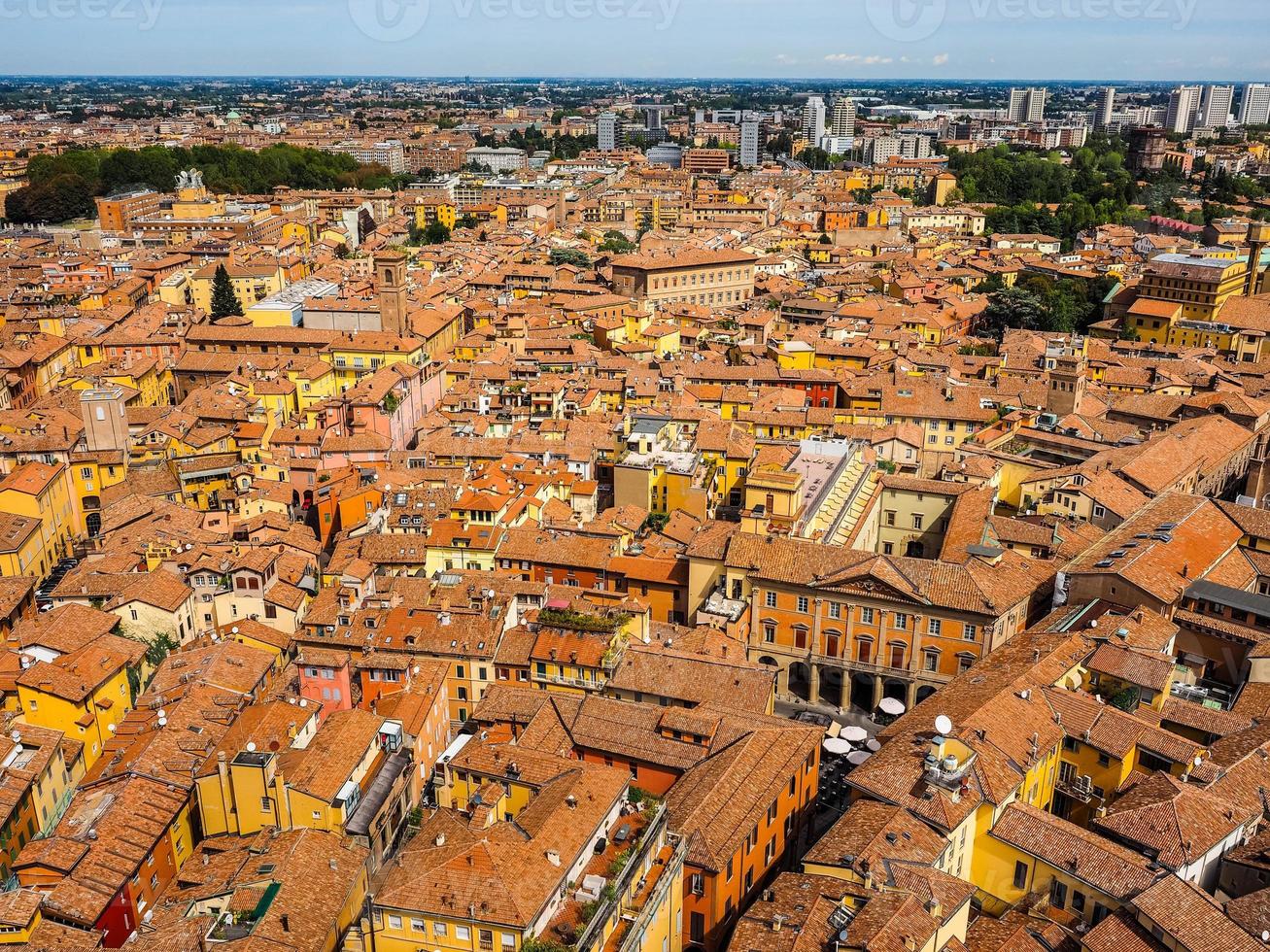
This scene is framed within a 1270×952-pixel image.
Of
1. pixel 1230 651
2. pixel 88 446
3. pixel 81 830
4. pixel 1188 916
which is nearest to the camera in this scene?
pixel 1188 916

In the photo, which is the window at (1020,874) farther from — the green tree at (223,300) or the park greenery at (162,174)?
the park greenery at (162,174)

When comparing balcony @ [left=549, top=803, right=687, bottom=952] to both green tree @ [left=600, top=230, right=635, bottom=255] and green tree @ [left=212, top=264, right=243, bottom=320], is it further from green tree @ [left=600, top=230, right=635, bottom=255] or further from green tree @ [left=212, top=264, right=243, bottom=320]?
green tree @ [left=600, top=230, right=635, bottom=255]

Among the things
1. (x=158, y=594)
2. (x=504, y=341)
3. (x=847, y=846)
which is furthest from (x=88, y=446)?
(x=847, y=846)

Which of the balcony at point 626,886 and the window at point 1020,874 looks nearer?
the balcony at point 626,886

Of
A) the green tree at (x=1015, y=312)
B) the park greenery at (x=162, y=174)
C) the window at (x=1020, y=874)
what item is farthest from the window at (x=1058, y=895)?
the park greenery at (x=162, y=174)

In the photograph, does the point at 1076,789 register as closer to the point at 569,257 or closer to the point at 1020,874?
the point at 1020,874

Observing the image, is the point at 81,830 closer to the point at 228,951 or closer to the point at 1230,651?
the point at 228,951
